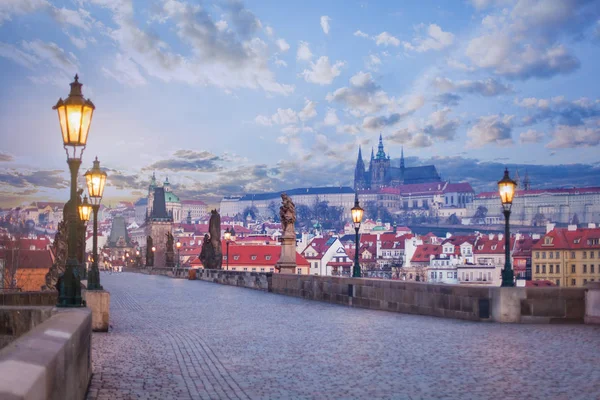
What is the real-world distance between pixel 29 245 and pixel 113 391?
9532 centimetres

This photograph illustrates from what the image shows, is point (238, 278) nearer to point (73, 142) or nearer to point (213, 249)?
point (213, 249)

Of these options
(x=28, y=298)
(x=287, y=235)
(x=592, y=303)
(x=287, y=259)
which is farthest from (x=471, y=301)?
(x=287, y=259)

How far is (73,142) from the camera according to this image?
9344 mm

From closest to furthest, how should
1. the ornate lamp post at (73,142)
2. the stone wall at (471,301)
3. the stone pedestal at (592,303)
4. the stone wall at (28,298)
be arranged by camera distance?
the ornate lamp post at (73,142), the stone wall at (28,298), the stone pedestal at (592,303), the stone wall at (471,301)

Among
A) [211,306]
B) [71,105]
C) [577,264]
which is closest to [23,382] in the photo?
[71,105]

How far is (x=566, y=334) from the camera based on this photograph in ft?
41.0

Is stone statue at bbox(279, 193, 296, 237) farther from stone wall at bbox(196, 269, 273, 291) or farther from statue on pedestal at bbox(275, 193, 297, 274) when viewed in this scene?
stone wall at bbox(196, 269, 273, 291)

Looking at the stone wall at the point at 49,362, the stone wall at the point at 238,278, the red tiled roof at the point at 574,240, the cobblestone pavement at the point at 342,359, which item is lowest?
the stone wall at the point at 238,278

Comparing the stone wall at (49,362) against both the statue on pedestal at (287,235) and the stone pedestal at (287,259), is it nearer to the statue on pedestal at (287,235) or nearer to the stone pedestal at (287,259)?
the statue on pedestal at (287,235)

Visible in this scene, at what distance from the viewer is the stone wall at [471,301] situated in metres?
14.4

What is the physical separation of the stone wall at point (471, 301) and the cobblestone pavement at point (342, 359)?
50cm

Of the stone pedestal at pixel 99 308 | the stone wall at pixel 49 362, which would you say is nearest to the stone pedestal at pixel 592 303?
the stone pedestal at pixel 99 308

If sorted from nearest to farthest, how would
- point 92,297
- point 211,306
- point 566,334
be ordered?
point 566,334, point 92,297, point 211,306

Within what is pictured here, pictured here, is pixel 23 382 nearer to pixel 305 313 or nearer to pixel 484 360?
pixel 484 360
